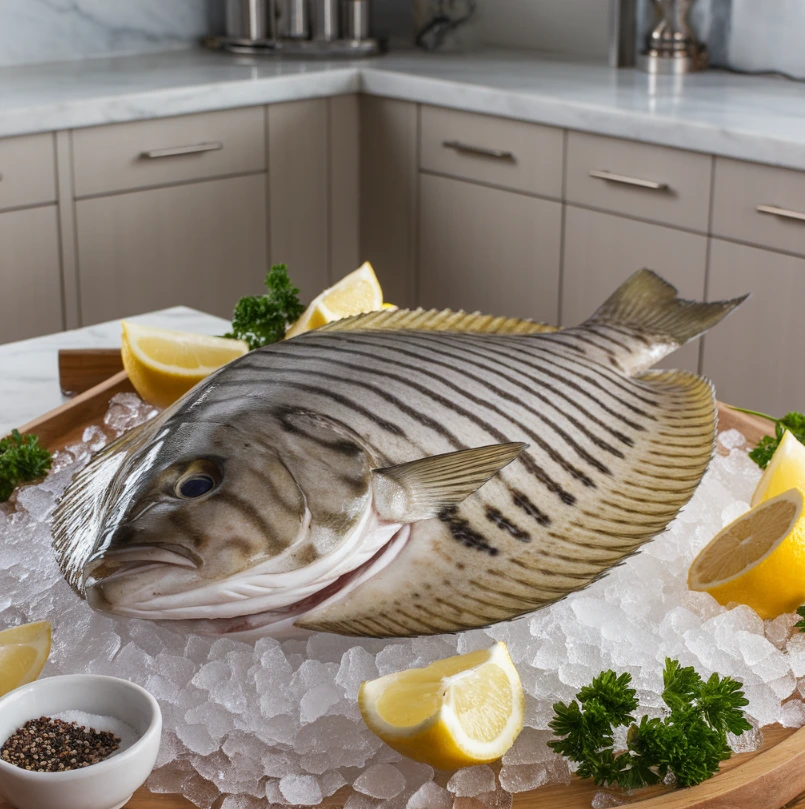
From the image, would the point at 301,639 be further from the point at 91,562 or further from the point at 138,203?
the point at 138,203

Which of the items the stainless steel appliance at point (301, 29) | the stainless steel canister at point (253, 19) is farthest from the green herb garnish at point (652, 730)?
the stainless steel canister at point (253, 19)

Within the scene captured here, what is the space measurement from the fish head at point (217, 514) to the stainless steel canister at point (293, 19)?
3.05 metres

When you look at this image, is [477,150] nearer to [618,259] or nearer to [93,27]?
[618,259]

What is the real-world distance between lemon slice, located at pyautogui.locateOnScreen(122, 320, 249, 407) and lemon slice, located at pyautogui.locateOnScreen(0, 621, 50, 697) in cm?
53

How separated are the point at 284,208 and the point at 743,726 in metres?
2.85

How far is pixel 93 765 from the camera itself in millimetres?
756

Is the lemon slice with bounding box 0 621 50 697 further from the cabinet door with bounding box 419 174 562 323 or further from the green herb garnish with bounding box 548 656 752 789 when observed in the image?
the cabinet door with bounding box 419 174 562 323

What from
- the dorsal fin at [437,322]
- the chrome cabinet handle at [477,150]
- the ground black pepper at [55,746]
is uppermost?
the dorsal fin at [437,322]

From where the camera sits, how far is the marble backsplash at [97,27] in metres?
3.61

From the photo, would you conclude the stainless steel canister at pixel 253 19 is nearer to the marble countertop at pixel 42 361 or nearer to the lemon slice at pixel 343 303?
the marble countertop at pixel 42 361

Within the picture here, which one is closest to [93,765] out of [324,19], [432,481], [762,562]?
[432,481]

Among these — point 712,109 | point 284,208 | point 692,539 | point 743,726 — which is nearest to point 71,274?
point 284,208

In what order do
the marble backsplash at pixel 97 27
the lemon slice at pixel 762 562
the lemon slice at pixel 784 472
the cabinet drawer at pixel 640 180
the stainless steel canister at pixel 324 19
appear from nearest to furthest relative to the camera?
the lemon slice at pixel 762 562 < the lemon slice at pixel 784 472 < the cabinet drawer at pixel 640 180 < the marble backsplash at pixel 97 27 < the stainless steel canister at pixel 324 19

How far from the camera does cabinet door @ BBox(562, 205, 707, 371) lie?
2750mm
